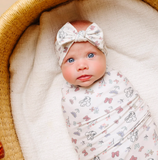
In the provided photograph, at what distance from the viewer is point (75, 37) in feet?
3.43

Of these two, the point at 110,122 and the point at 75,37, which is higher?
the point at 75,37

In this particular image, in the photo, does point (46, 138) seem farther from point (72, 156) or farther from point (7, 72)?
point (7, 72)

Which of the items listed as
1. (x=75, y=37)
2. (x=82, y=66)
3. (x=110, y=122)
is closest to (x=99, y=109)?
(x=110, y=122)

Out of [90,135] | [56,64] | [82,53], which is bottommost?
[90,135]

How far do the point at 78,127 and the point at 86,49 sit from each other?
386 mm

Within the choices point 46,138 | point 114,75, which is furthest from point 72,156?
point 114,75

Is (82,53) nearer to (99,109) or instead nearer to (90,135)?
(99,109)

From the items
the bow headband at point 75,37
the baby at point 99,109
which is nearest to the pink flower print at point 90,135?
the baby at point 99,109

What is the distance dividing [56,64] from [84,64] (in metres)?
0.29

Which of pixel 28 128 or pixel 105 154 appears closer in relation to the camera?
pixel 105 154

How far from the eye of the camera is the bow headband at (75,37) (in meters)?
1.05

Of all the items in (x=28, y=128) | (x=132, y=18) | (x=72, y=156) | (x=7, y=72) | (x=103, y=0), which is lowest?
(x=72, y=156)

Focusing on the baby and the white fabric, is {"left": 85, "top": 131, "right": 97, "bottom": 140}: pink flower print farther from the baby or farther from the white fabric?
the white fabric

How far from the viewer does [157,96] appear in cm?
129
